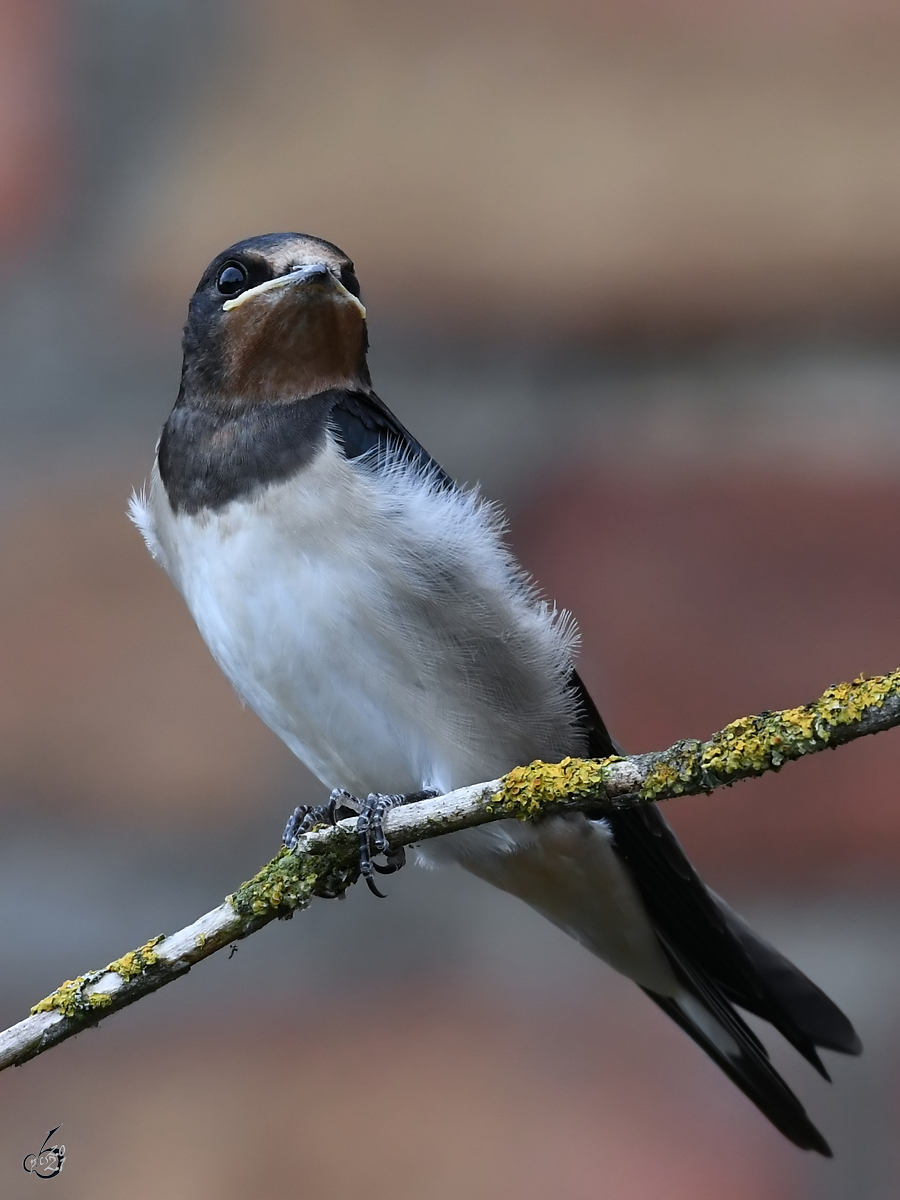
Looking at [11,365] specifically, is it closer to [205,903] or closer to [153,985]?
[205,903]

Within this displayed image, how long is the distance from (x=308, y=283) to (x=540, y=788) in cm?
28

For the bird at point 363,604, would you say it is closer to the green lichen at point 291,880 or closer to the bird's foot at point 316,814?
the bird's foot at point 316,814

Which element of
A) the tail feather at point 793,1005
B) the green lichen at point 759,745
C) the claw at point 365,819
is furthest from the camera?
the tail feather at point 793,1005

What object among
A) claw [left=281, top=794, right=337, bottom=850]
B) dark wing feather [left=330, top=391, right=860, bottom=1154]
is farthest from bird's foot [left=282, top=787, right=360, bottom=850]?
dark wing feather [left=330, top=391, right=860, bottom=1154]

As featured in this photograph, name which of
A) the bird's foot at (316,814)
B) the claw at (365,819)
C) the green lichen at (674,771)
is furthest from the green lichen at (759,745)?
the bird's foot at (316,814)

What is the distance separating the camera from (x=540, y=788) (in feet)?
0.75

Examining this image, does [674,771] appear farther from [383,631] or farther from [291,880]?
[383,631]

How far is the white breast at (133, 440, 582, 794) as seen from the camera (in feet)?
1.53

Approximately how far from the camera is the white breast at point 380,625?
0.47 meters

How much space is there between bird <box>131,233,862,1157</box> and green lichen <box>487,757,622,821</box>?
23 cm

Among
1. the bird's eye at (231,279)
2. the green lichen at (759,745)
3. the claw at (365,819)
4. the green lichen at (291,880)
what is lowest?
the green lichen at (759,745)

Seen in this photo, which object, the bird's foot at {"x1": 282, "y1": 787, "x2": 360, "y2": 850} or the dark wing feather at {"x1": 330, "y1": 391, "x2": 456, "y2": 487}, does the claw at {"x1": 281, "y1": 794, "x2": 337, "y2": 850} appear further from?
the dark wing feather at {"x1": 330, "y1": 391, "x2": 456, "y2": 487}

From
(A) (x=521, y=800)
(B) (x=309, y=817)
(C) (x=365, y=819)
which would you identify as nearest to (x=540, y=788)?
(A) (x=521, y=800)

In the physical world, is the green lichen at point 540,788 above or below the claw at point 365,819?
below
